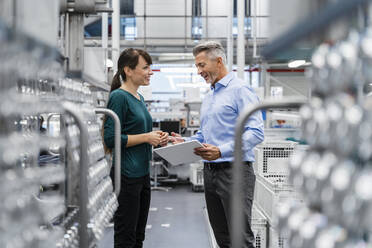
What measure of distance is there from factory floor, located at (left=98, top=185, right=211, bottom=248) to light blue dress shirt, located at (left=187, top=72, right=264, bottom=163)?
1.82 m

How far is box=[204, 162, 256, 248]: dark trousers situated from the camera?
2139mm

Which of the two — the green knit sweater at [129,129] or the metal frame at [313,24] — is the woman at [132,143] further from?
the metal frame at [313,24]

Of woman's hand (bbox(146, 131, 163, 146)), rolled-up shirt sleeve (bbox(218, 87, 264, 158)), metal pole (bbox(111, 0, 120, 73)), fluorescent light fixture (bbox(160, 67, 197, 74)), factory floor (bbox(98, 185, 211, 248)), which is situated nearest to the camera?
rolled-up shirt sleeve (bbox(218, 87, 264, 158))

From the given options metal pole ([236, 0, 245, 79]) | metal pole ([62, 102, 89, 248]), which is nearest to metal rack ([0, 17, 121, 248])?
metal pole ([62, 102, 89, 248])

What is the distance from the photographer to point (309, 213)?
75 centimetres

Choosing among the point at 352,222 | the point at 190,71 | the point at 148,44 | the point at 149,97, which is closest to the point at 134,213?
the point at 352,222

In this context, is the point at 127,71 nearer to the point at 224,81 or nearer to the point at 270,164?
the point at 224,81

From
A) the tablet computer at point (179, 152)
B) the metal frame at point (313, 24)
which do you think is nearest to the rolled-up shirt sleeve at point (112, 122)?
the tablet computer at point (179, 152)

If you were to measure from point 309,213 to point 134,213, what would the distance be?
5.19ft

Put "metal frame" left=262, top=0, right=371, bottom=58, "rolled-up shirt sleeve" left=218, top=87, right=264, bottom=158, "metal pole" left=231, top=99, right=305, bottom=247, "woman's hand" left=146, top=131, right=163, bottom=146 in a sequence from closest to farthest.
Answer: "metal frame" left=262, top=0, right=371, bottom=58 → "metal pole" left=231, top=99, right=305, bottom=247 → "rolled-up shirt sleeve" left=218, top=87, right=264, bottom=158 → "woman's hand" left=146, top=131, right=163, bottom=146

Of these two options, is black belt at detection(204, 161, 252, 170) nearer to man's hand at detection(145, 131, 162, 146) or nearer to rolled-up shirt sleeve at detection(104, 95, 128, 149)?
man's hand at detection(145, 131, 162, 146)

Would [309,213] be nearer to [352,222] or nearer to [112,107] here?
[352,222]

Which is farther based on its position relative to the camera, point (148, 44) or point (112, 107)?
point (148, 44)

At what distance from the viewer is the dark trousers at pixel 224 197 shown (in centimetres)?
214
